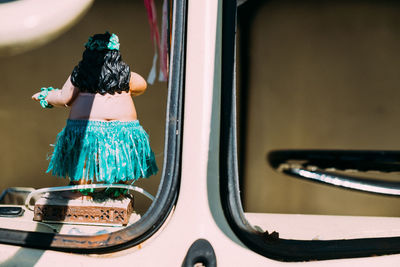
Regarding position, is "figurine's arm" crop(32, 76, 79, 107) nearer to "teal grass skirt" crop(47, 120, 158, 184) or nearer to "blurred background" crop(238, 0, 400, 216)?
"teal grass skirt" crop(47, 120, 158, 184)

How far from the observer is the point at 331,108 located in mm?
2275

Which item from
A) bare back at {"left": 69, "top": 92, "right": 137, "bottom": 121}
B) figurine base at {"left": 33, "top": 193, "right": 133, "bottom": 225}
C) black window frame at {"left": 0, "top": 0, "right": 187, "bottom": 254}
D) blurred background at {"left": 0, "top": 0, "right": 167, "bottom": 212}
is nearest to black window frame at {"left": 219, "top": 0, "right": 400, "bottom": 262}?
black window frame at {"left": 0, "top": 0, "right": 187, "bottom": 254}

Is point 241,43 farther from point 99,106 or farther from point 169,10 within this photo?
point 99,106

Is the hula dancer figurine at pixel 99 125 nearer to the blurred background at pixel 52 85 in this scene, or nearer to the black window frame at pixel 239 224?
the black window frame at pixel 239 224

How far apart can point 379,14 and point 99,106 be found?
1.62 m

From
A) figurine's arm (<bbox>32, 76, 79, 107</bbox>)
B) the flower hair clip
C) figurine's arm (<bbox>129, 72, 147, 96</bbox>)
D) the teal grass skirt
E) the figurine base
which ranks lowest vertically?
the figurine base

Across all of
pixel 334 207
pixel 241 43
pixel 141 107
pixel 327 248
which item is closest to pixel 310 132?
pixel 334 207

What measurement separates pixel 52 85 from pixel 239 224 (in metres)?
1.86

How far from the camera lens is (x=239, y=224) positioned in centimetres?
82

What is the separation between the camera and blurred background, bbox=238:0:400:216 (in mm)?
2242

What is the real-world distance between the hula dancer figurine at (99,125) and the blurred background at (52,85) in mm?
761

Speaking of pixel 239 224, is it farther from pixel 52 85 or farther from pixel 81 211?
pixel 52 85

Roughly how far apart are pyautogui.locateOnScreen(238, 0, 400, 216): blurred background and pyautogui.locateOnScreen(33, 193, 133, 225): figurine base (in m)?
1.13

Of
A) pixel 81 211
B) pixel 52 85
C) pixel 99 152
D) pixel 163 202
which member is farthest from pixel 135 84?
pixel 52 85
